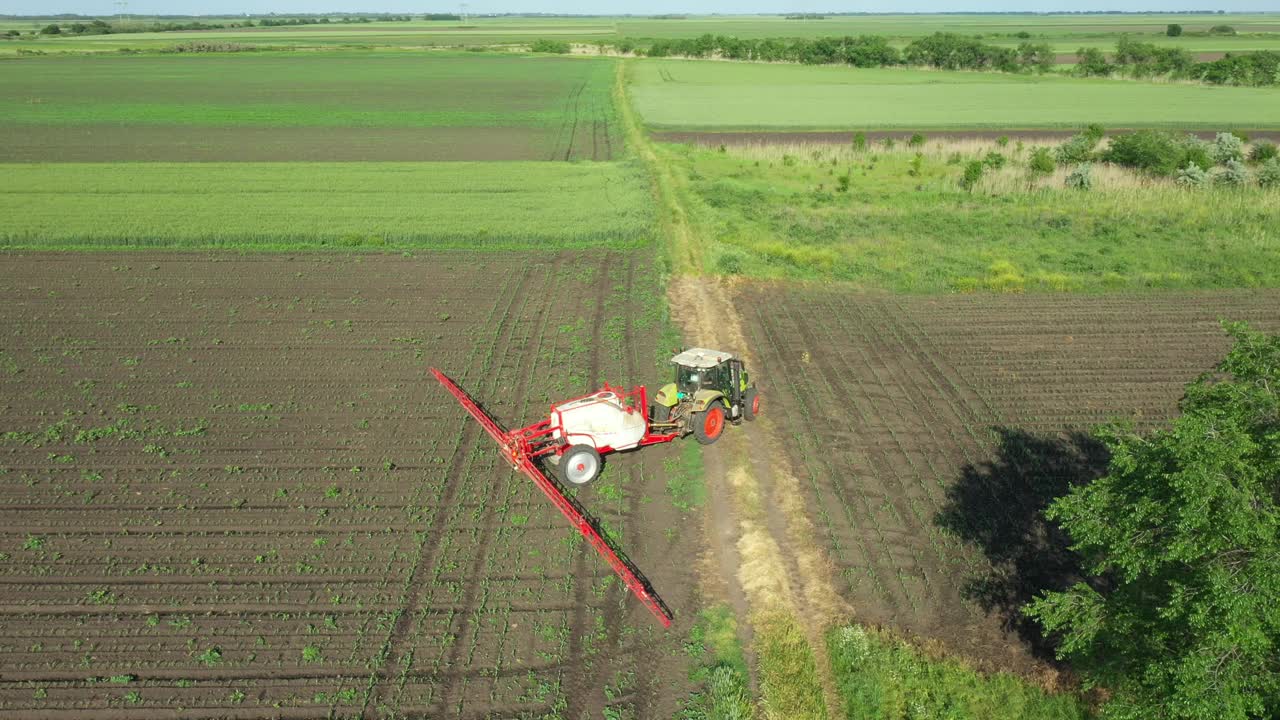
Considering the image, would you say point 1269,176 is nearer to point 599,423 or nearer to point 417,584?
point 599,423

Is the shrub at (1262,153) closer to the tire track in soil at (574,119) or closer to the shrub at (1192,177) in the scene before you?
the shrub at (1192,177)

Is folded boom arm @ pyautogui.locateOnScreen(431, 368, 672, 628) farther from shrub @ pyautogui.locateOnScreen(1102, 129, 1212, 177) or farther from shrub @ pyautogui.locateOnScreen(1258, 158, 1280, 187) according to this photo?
shrub @ pyautogui.locateOnScreen(1258, 158, 1280, 187)

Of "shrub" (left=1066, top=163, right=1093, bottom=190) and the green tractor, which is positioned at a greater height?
"shrub" (left=1066, top=163, right=1093, bottom=190)

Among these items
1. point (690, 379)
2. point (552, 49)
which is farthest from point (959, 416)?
point (552, 49)

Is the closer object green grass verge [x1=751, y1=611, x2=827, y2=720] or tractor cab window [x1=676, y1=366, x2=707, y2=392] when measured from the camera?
green grass verge [x1=751, y1=611, x2=827, y2=720]

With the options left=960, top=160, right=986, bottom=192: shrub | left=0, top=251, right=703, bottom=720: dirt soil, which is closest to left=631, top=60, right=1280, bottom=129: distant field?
left=960, top=160, right=986, bottom=192: shrub

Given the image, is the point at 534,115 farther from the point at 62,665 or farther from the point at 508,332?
the point at 62,665

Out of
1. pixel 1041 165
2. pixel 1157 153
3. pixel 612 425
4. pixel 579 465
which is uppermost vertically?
pixel 1157 153
